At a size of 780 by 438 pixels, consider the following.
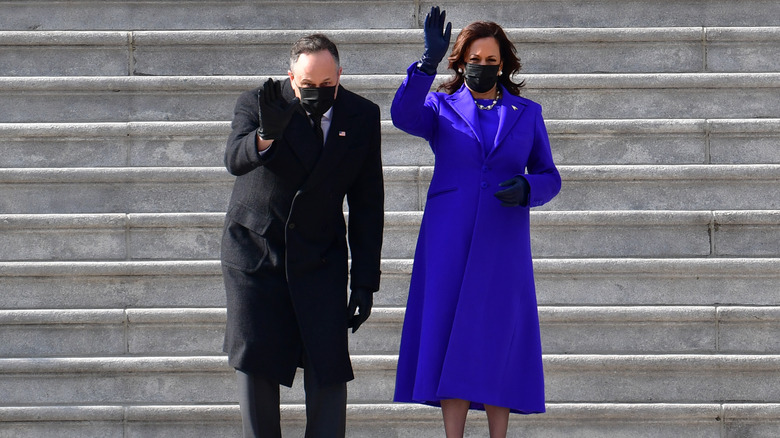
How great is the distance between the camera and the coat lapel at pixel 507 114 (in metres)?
4.61

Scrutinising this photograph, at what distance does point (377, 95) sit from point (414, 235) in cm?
88

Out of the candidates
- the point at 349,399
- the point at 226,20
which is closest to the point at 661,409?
the point at 349,399

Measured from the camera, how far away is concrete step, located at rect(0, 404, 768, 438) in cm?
575

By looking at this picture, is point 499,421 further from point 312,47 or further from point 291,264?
point 312,47

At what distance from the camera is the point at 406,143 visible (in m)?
6.38

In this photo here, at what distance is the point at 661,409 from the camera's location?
5.75m

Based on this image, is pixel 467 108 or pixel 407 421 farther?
pixel 407 421

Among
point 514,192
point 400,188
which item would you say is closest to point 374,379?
point 400,188

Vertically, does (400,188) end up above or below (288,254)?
above

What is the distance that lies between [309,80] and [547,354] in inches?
97.9

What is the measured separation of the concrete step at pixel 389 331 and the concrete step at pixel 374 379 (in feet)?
0.37

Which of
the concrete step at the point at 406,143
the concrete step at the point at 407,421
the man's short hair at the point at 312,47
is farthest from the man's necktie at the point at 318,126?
the concrete step at the point at 406,143

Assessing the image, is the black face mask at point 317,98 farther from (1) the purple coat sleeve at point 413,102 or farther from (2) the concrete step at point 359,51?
(2) the concrete step at point 359,51

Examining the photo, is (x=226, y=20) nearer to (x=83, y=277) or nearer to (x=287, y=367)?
(x=83, y=277)
